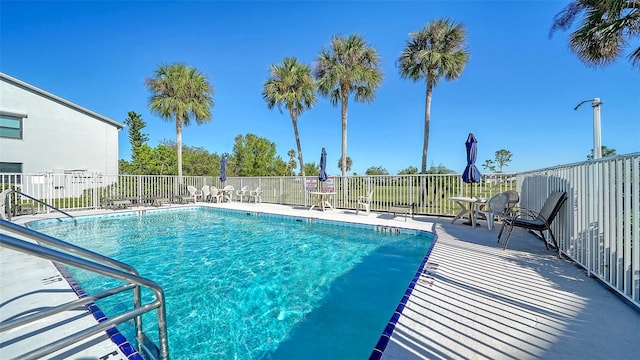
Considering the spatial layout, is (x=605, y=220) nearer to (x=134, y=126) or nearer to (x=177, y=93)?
(x=177, y=93)

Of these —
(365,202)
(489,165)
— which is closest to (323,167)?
(365,202)

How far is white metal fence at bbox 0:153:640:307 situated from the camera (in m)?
2.34

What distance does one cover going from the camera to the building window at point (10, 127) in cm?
1216

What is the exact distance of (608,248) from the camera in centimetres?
258

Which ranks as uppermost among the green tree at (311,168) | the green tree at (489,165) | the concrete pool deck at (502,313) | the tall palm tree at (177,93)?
the tall palm tree at (177,93)

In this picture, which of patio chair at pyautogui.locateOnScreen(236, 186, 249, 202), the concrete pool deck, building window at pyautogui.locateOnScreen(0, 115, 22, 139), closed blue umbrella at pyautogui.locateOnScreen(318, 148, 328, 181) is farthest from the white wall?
closed blue umbrella at pyautogui.locateOnScreen(318, 148, 328, 181)

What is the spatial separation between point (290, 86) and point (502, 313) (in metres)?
14.2

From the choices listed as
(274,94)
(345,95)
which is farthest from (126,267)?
(274,94)

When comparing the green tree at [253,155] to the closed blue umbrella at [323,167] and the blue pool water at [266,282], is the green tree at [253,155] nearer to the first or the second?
the closed blue umbrella at [323,167]

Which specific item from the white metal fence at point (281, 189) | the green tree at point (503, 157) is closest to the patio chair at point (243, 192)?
the white metal fence at point (281, 189)

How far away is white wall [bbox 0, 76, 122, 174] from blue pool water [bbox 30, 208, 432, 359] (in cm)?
922

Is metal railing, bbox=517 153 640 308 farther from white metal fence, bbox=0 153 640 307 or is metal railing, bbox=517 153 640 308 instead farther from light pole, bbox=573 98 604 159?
light pole, bbox=573 98 604 159

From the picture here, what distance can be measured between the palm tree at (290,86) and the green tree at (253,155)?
13698mm

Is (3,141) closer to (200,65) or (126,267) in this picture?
(200,65)
